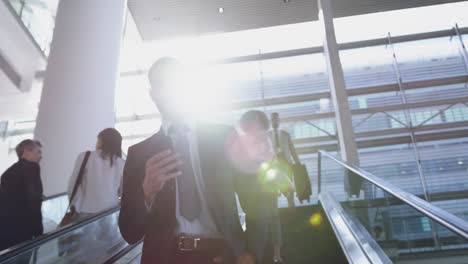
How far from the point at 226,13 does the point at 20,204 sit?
6653 mm

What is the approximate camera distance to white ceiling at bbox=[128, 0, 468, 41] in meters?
7.45

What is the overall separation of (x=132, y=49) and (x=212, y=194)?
28.3 feet

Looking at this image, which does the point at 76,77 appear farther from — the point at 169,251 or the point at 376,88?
the point at 376,88

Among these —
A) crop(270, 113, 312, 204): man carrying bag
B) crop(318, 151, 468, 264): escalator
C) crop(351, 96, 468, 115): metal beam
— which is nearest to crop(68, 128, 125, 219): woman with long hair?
crop(270, 113, 312, 204): man carrying bag

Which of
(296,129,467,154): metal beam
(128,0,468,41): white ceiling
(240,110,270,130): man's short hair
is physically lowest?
(240,110,270,130): man's short hair

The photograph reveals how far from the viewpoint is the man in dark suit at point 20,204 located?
2.15 m

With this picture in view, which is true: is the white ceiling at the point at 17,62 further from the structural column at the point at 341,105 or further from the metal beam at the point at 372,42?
the structural column at the point at 341,105

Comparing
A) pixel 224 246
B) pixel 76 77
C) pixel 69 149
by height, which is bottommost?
pixel 224 246

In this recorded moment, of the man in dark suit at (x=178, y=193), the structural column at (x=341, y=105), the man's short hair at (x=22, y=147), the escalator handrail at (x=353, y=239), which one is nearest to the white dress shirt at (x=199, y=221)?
the man in dark suit at (x=178, y=193)

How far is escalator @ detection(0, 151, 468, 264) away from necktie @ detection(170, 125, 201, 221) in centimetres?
86

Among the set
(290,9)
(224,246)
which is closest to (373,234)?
(224,246)

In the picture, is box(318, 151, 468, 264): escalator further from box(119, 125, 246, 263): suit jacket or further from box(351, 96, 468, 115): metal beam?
box(351, 96, 468, 115): metal beam

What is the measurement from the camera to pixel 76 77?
4375 millimetres

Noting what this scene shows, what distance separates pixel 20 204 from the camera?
222 cm
